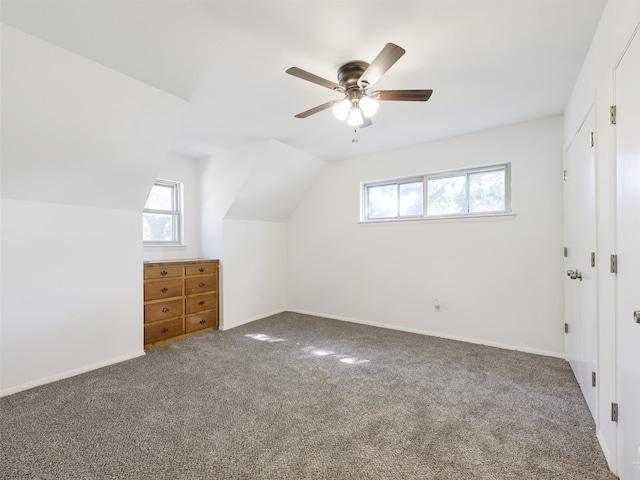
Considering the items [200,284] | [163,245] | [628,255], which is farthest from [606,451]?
[163,245]

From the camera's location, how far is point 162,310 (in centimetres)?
347

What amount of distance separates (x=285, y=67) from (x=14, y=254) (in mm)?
2566

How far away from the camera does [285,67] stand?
2123 millimetres

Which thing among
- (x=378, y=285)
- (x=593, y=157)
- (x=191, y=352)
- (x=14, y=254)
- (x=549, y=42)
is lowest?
(x=191, y=352)

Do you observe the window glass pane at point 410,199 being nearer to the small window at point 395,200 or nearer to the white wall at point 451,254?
the small window at point 395,200

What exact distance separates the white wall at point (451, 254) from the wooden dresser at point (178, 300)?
1.50 m

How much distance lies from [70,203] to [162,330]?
1628 mm

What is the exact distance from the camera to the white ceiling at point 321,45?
5.22ft

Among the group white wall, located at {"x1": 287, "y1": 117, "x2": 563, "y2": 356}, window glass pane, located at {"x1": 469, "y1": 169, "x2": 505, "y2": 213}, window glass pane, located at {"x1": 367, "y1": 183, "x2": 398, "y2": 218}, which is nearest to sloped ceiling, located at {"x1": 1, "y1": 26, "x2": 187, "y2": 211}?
white wall, located at {"x1": 287, "y1": 117, "x2": 563, "y2": 356}

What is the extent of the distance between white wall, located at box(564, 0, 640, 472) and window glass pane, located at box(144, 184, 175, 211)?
4.43 meters

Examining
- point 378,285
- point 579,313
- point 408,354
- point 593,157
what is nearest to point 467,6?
point 593,157

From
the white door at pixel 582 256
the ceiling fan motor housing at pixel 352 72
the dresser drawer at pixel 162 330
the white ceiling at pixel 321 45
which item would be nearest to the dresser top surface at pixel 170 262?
the dresser drawer at pixel 162 330

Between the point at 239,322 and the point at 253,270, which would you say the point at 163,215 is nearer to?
the point at 253,270

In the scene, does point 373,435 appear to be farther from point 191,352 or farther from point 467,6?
point 467,6
